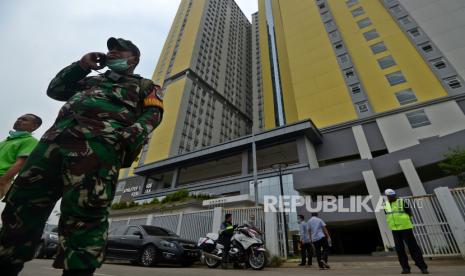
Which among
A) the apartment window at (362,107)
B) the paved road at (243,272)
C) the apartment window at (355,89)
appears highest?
the apartment window at (355,89)

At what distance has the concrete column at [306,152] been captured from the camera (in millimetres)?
19859

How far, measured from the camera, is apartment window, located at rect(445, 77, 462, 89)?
19866 millimetres

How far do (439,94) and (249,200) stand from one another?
19.1 m

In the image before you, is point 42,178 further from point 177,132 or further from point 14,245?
point 177,132

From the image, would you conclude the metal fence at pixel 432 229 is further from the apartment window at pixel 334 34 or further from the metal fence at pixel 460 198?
the apartment window at pixel 334 34

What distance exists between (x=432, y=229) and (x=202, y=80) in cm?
4355

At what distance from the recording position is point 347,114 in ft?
73.3

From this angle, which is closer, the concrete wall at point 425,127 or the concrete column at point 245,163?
the concrete wall at point 425,127

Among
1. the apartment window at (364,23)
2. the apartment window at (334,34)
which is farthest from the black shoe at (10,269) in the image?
the apartment window at (364,23)

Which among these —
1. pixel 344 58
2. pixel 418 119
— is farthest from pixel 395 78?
pixel 344 58

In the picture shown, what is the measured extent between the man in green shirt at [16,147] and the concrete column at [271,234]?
6.95 m

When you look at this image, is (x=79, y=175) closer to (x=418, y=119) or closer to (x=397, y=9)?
(x=418, y=119)

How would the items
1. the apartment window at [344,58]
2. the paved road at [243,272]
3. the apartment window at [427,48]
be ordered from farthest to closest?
the apartment window at [344,58]
the apartment window at [427,48]
the paved road at [243,272]

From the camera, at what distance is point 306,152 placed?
20.0 meters
